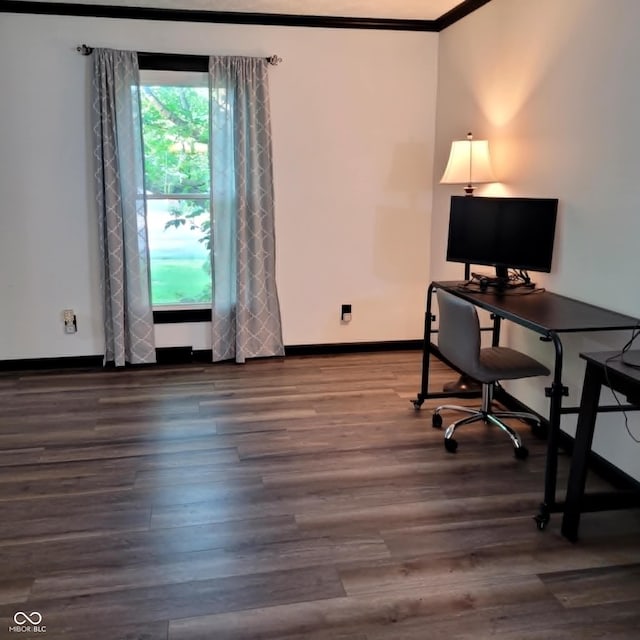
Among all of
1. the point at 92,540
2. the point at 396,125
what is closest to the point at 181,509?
the point at 92,540

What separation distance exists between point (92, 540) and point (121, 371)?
222 centimetres

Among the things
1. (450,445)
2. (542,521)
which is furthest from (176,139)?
(542,521)

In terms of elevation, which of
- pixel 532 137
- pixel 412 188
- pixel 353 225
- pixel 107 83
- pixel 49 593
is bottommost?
pixel 49 593

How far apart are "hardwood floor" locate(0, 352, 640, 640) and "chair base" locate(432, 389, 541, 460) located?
58mm

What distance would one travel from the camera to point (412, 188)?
15.9 ft

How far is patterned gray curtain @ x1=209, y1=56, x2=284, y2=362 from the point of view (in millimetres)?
4355

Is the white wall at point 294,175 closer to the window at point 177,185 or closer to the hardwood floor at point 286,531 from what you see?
the window at point 177,185

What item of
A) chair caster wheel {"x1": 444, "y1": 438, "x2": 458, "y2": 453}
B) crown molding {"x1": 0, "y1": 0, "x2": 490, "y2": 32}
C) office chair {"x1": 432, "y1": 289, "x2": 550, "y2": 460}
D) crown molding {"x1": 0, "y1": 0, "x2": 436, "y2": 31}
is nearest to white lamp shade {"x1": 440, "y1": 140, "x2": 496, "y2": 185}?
office chair {"x1": 432, "y1": 289, "x2": 550, "y2": 460}

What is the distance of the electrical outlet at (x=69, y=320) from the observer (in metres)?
4.50

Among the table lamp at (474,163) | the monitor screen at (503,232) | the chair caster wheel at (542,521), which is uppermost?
the table lamp at (474,163)

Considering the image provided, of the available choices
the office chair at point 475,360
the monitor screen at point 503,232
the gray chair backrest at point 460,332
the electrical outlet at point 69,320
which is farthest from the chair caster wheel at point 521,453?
the electrical outlet at point 69,320

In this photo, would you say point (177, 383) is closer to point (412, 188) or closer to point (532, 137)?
point (412, 188)

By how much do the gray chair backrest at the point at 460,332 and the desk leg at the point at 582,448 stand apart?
0.73 meters

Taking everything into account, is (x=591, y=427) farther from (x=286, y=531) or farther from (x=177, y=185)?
(x=177, y=185)
